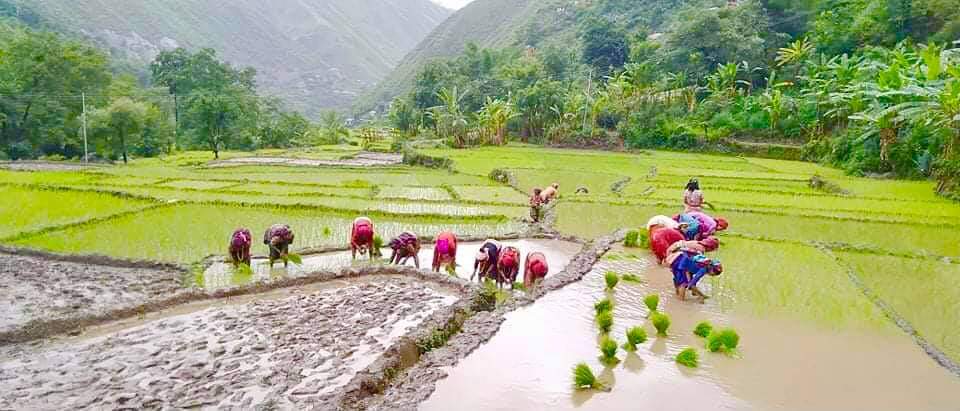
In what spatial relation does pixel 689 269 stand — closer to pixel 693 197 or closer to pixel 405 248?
pixel 693 197

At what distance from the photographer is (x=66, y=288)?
8.86 meters

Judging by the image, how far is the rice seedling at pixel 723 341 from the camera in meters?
6.17

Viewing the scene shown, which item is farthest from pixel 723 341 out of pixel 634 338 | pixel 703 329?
pixel 634 338

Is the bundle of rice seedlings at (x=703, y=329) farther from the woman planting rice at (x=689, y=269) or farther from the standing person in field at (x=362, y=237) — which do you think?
the standing person in field at (x=362, y=237)

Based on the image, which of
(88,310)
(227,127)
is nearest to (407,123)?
(227,127)

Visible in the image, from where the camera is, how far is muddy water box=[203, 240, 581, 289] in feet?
30.5

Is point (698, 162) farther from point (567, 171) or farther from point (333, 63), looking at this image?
point (333, 63)

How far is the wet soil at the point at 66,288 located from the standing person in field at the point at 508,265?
4.60 metres

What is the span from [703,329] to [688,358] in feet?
2.86

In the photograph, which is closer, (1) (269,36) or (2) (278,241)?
(2) (278,241)

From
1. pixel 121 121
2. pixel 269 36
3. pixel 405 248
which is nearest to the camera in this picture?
pixel 405 248

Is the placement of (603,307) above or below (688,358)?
above

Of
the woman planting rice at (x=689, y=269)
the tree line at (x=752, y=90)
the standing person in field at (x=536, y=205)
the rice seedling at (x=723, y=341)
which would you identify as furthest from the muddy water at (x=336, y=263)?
the tree line at (x=752, y=90)

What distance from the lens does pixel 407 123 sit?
137 ft
